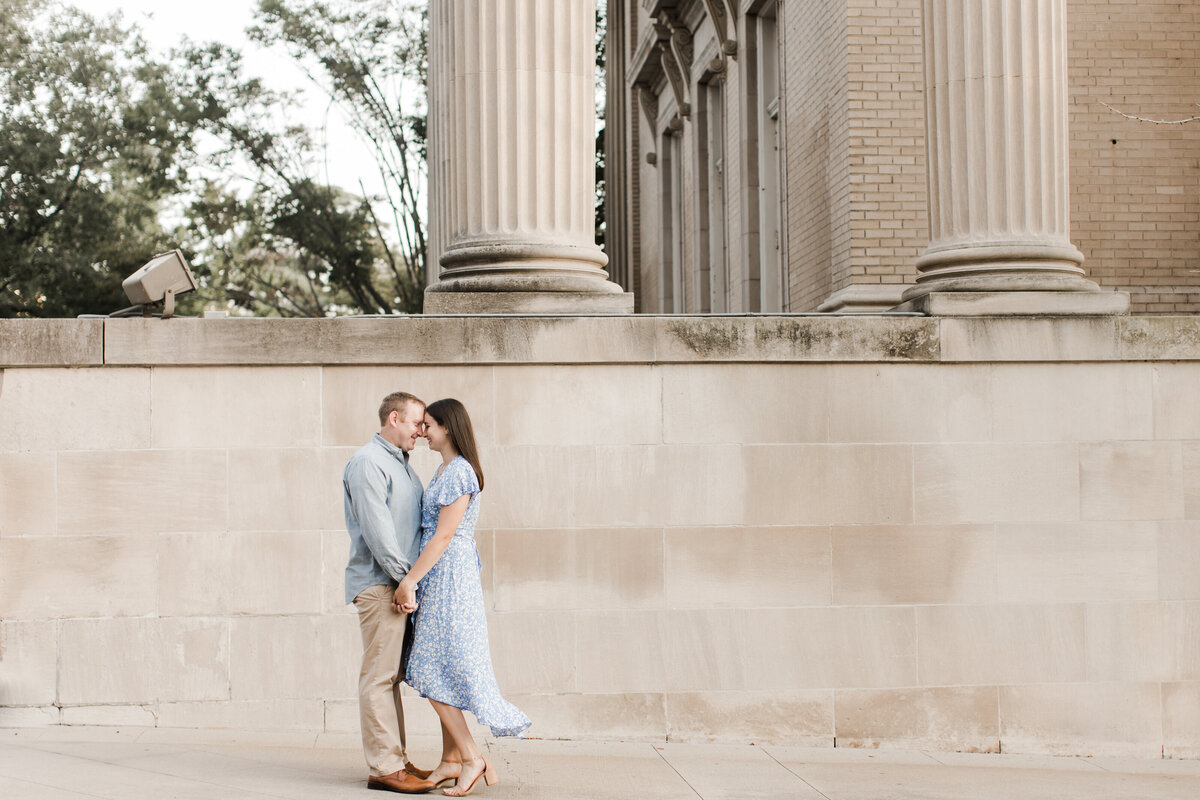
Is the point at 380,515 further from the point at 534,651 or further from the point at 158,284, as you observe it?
the point at 158,284

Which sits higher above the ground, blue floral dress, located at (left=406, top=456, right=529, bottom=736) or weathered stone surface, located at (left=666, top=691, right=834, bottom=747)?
blue floral dress, located at (left=406, top=456, right=529, bottom=736)

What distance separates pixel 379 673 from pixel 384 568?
49cm

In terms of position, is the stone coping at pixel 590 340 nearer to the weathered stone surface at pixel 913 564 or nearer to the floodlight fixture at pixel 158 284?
the floodlight fixture at pixel 158 284

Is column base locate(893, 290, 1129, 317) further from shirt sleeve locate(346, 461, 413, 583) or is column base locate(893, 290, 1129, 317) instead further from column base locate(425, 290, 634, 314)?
shirt sleeve locate(346, 461, 413, 583)

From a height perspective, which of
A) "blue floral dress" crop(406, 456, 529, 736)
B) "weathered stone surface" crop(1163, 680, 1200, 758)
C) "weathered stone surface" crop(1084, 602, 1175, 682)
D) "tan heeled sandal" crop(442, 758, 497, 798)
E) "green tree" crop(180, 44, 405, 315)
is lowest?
"weathered stone surface" crop(1163, 680, 1200, 758)

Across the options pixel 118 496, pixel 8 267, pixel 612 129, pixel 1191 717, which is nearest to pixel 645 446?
pixel 118 496

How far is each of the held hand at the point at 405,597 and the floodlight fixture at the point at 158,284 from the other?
267 cm

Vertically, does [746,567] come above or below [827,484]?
below

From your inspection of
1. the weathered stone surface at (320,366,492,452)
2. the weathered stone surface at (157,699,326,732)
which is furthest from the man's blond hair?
the weathered stone surface at (157,699,326,732)

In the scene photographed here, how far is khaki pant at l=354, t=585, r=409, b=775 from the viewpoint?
19.4 feet

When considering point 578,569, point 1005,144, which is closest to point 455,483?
point 578,569

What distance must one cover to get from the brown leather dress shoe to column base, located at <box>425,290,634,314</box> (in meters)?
3.09

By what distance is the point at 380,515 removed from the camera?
5820 millimetres

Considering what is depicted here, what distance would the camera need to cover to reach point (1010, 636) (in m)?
8.01
